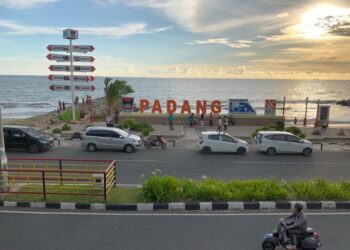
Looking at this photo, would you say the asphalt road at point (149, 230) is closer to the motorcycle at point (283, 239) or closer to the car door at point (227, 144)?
the motorcycle at point (283, 239)

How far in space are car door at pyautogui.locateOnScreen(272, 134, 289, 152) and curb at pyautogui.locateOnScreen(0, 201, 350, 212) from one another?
9813 millimetres

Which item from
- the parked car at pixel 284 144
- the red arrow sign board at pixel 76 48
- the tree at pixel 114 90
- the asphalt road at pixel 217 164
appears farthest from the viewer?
the tree at pixel 114 90

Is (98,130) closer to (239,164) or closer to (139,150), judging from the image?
(139,150)

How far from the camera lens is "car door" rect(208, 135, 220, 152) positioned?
63.6 ft

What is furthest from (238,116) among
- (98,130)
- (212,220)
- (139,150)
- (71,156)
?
(212,220)

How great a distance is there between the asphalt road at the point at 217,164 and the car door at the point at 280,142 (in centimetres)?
51

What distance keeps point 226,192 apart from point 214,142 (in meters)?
9.36

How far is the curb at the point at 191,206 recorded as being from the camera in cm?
952

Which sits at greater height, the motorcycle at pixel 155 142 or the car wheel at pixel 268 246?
the motorcycle at pixel 155 142

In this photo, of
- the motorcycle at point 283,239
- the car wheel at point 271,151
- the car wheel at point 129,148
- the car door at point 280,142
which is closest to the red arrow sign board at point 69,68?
the car wheel at point 129,148

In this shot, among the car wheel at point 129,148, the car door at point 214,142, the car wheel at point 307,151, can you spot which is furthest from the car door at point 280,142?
the car wheel at point 129,148

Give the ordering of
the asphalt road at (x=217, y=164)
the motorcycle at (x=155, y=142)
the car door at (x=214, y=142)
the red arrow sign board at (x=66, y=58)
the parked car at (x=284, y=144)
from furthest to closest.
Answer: the red arrow sign board at (x=66, y=58)
the motorcycle at (x=155, y=142)
the parked car at (x=284, y=144)
the car door at (x=214, y=142)
the asphalt road at (x=217, y=164)

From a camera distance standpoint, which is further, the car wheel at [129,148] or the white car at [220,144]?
the car wheel at [129,148]

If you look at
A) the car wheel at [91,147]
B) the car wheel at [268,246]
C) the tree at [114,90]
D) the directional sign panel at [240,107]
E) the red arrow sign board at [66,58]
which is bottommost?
the car wheel at [268,246]
